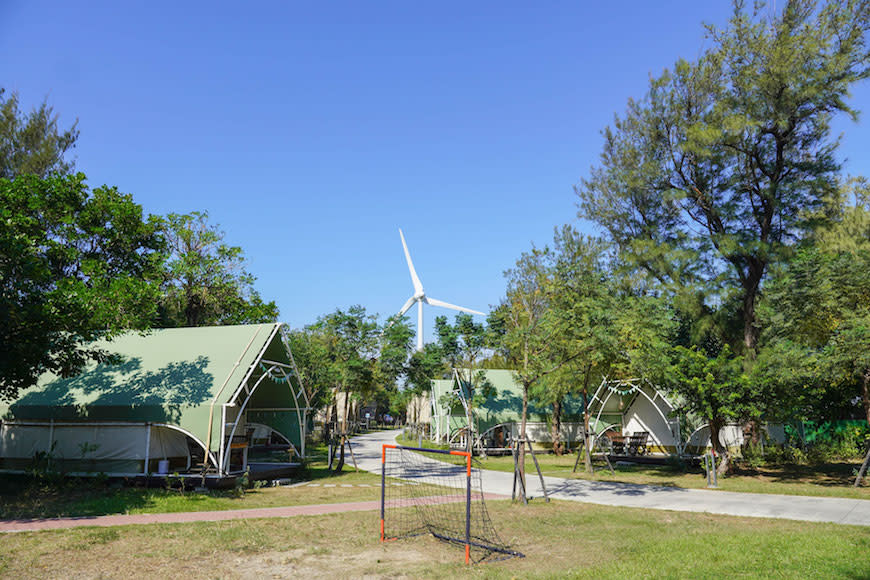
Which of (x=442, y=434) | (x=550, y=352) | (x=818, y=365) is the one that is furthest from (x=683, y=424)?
(x=442, y=434)

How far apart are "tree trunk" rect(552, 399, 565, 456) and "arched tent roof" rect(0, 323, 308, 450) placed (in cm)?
1888

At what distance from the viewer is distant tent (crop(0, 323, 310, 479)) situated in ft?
54.3

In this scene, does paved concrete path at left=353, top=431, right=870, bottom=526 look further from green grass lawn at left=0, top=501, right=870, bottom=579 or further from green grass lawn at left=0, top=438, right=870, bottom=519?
green grass lawn at left=0, top=501, right=870, bottom=579

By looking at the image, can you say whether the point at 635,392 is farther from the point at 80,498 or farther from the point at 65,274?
the point at 65,274

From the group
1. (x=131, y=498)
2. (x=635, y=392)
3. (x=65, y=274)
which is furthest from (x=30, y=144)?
(x=635, y=392)

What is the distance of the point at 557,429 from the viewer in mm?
34594

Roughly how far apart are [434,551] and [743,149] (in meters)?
22.8

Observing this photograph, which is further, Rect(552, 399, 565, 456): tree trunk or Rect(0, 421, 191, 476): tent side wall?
Rect(552, 399, 565, 456): tree trunk

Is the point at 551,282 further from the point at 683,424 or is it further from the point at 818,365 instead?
the point at 683,424

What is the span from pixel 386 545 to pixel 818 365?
52.3 feet

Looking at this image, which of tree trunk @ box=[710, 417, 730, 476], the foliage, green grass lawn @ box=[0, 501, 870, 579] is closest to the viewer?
green grass lawn @ box=[0, 501, 870, 579]

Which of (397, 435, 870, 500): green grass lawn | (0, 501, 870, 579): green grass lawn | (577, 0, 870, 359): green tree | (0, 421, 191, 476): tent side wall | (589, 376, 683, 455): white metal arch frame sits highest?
(577, 0, 870, 359): green tree

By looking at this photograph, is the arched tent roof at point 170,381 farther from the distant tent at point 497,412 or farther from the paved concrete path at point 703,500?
the distant tent at point 497,412

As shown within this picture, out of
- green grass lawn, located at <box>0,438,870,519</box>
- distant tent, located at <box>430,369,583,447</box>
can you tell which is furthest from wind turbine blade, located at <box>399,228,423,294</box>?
green grass lawn, located at <box>0,438,870,519</box>
